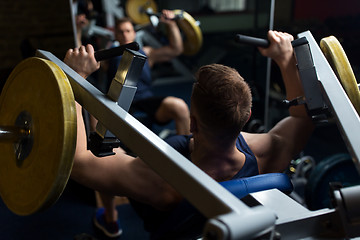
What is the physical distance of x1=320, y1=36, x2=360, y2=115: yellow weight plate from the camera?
1.01 meters

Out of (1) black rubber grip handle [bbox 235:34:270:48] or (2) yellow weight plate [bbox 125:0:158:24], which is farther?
(2) yellow weight plate [bbox 125:0:158:24]

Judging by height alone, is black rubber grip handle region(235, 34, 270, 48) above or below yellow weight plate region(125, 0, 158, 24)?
above

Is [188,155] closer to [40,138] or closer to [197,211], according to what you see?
[197,211]

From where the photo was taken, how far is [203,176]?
642 mm

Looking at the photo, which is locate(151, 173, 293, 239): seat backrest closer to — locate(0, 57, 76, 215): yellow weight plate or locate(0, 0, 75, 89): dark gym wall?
locate(0, 57, 76, 215): yellow weight plate

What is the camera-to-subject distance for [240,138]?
1142mm

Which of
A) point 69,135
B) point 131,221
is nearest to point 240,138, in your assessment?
point 69,135

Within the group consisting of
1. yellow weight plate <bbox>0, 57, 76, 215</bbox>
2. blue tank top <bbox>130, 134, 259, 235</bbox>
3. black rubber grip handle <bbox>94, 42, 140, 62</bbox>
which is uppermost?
black rubber grip handle <bbox>94, 42, 140, 62</bbox>

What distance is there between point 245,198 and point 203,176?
0.21m

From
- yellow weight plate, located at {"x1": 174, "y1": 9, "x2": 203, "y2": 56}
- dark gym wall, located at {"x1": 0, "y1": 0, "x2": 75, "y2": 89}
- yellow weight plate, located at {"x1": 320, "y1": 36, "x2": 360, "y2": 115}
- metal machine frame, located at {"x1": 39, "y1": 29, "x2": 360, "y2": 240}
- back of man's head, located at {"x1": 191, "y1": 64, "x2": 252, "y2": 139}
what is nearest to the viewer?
metal machine frame, located at {"x1": 39, "y1": 29, "x2": 360, "y2": 240}

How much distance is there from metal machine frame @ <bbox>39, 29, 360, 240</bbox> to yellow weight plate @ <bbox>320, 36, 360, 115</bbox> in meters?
0.04

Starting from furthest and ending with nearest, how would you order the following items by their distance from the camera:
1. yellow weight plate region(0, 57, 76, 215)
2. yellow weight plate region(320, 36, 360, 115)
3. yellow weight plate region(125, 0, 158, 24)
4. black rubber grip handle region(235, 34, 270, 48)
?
yellow weight plate region(125, 0, 158, 24) → black rubber grip handle region(235, 34, 270, 48) → yellow weight plate region(320, 36, 360, 115) → yellow weight plate region(0, 57, 76, 215)

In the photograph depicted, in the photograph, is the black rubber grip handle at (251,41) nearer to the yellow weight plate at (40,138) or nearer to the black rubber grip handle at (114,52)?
the black rubber grip handle at (114,52)

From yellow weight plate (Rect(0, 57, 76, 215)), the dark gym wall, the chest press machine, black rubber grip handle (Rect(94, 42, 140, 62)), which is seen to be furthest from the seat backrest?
the dark gym wall
